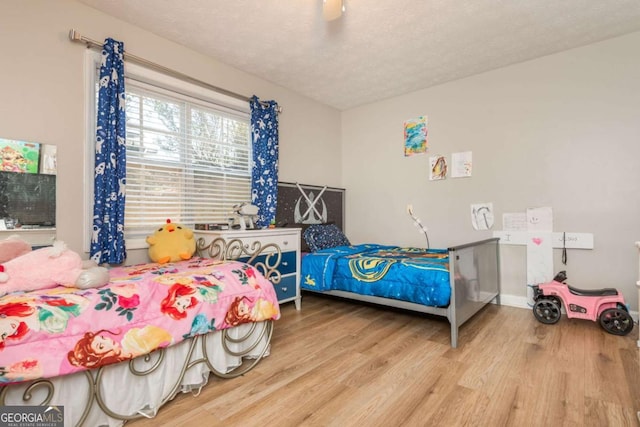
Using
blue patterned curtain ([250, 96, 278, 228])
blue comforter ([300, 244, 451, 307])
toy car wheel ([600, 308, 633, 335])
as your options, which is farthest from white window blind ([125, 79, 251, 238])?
toy car wheel ([600, 308, 633, 335])

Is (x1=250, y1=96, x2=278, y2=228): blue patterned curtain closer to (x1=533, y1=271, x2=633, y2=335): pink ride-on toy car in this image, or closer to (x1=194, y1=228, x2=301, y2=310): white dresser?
(x1=194, y1=228, x2=301, y2=310): white dresser

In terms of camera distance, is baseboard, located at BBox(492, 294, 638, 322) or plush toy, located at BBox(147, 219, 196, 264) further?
baseboard, located at BBox(492, 294, 638, 322)

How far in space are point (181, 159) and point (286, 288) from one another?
155 cm

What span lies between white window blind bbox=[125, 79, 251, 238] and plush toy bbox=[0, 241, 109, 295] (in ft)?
3.26

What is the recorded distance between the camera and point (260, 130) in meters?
3.34

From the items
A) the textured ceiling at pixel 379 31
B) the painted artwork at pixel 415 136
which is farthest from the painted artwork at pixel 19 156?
the painted artwork at pixel 415 136

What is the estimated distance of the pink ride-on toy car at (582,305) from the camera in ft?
8.04

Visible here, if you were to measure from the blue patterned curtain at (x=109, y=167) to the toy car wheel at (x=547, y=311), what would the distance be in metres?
3.46

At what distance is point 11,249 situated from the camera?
1.65 meters

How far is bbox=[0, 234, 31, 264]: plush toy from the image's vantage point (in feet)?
5.29

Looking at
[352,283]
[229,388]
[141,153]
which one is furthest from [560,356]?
[141,153]

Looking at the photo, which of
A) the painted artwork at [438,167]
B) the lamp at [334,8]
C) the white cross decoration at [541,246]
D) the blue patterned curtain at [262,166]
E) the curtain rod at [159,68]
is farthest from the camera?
the painted artwork at [438,167]

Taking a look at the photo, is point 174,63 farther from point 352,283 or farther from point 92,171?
point 352,283

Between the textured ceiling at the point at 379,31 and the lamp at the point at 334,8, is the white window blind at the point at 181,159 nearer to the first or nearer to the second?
the textured ceiling at the point at 379,31
